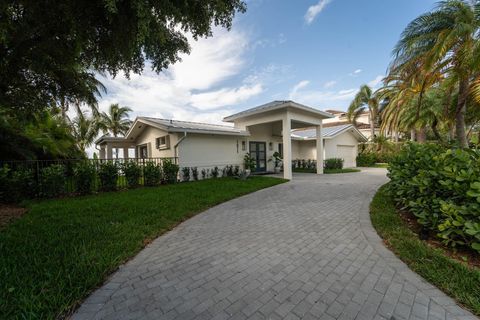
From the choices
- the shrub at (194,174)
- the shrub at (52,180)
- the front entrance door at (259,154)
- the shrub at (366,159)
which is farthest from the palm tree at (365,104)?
the shrub at (52,180)

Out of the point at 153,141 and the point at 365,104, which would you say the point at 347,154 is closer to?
the point at 365,104

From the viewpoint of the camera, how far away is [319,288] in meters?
2.33

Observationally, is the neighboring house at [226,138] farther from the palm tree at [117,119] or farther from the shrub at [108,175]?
the palm tree at [117,119]

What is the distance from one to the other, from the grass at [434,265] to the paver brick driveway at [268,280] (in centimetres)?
12

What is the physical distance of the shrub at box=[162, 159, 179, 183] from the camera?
981 cm

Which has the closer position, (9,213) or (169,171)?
(9,213)

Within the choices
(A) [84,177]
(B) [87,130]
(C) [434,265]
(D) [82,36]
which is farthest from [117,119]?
(C) [434,265]

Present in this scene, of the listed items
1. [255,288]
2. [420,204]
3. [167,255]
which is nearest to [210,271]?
[255,288]

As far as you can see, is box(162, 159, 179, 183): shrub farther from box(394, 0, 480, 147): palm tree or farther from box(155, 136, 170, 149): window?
box(394, 0, 480, 147): palm tree

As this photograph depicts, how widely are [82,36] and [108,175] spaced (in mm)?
5552

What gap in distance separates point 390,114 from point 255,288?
16646 millimetres

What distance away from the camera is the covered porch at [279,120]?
444 inches

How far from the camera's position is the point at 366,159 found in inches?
849

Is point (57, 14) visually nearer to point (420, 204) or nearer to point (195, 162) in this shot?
→ point (420, 204)
